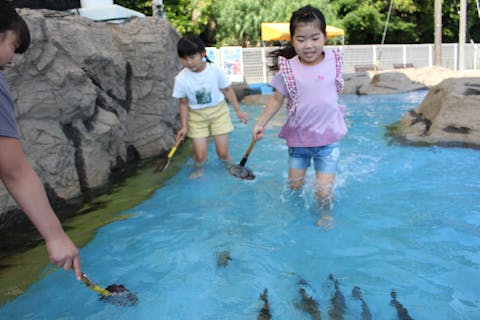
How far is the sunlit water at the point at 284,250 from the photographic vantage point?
7.43ft

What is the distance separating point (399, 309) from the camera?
7.06 ft

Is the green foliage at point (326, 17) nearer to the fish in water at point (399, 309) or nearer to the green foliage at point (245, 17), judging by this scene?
the green foliage at point (245, 17)

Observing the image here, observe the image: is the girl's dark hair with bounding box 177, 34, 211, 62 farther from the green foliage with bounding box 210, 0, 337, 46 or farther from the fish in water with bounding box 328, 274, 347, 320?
the green foliage with bounding box 210, 0, 337, 46

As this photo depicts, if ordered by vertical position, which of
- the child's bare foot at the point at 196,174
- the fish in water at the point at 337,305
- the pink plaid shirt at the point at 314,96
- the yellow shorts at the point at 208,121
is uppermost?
the pink plaid shirt at the point at 314,96

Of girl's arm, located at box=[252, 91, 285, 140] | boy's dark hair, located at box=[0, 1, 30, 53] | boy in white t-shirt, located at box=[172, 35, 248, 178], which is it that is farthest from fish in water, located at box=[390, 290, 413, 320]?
boy in white t-shirt, located at box=[172, 35, 248, 178]

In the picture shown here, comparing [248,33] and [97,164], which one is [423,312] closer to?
[97,164]

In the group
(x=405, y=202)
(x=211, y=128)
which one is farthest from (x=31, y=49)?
(x=405, y=202)

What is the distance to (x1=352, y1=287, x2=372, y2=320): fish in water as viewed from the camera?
2095 millimetres

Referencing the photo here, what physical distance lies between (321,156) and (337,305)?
51.3 inches

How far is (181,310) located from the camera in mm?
2248

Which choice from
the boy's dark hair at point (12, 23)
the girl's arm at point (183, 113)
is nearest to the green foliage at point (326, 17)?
the girl's arm at point (183, 113)

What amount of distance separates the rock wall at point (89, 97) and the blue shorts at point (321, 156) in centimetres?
202

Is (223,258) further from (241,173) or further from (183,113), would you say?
(183,113)

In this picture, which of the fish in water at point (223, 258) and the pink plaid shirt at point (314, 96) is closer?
the fish in water at point (223, 258)
